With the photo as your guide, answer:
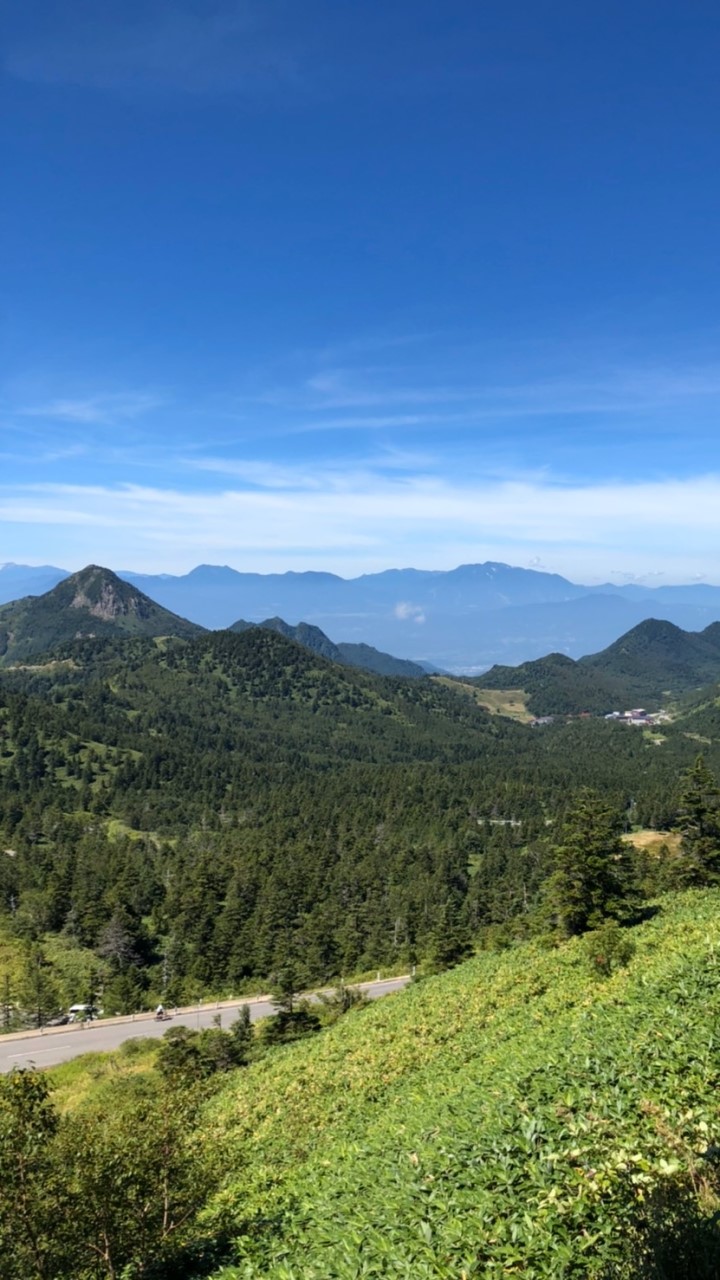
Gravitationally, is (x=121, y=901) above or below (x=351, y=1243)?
below

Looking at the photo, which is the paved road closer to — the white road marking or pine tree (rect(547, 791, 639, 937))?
the white road marking

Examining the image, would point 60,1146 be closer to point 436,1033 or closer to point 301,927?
point 436,1033

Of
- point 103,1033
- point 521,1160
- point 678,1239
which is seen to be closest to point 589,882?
point 521,1160

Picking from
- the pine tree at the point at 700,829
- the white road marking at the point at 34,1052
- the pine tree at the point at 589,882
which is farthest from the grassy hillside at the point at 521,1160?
the white road marking at the point at 34,1052

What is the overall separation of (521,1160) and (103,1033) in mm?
66208

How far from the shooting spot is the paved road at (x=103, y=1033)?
57.8 meters

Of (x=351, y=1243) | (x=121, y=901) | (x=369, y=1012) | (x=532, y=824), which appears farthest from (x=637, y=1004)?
(x=532, y=824)

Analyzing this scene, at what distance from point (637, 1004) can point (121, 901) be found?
97.2 meters

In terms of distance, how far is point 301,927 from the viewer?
315ft

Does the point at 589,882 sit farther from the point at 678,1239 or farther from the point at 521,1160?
the point at 678,1239

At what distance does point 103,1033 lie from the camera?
6328 centimetres

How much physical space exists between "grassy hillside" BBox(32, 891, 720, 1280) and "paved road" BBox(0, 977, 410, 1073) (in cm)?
3642

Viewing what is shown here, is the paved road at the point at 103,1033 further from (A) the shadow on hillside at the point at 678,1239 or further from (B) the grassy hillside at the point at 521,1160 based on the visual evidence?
(A) the shadow on hillside at the point at 678,1239

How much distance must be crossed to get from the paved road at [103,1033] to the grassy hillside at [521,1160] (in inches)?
1434
